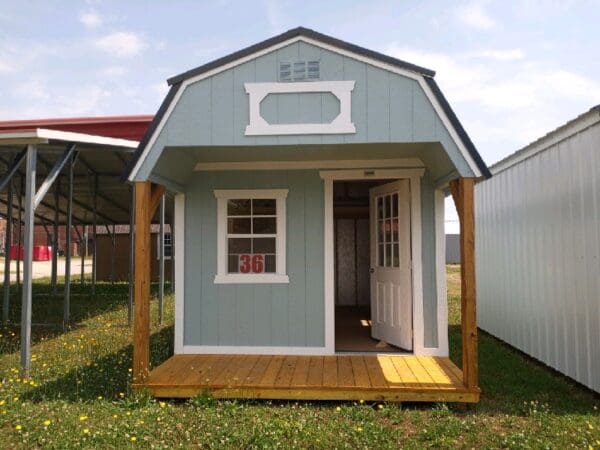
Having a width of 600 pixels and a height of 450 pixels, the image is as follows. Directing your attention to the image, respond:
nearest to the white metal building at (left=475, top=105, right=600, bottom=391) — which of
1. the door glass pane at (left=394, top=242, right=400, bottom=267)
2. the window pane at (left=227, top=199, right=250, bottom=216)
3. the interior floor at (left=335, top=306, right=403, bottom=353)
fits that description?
the door glass pane at (left=394, top=242, right=400, bottom=267)

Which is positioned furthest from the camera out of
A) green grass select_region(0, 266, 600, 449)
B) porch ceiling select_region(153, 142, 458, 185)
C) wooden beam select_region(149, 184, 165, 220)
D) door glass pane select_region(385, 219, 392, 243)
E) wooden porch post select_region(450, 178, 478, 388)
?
door glass pane select_region(385, 219, 392, 243)

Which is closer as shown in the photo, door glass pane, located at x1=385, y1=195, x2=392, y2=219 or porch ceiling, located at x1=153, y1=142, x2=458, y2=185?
porch ceiling, located at x1=153, y1=142, x2=458, y2=185

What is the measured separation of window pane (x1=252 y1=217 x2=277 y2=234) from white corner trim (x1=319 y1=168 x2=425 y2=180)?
85 cm

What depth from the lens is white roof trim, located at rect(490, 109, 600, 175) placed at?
15.9 ft

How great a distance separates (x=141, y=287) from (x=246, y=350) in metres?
1.78

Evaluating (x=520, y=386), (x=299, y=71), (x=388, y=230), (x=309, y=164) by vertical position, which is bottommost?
(x=520, y=386)

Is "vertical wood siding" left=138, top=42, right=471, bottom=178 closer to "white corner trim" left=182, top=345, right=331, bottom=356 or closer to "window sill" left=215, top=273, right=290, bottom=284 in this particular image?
"window sill" left=215, top=273, right=290, bottom=284

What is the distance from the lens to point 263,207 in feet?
20.0

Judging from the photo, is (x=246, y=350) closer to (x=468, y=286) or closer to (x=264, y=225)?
(x=264, y=225)

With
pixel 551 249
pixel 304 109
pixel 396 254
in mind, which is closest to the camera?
pixel 304 109

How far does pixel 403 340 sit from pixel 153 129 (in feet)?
12.5

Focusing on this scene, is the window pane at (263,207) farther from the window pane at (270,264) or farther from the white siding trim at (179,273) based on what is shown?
the white siding trim at (179,273)

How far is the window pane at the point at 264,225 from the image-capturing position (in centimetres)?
608

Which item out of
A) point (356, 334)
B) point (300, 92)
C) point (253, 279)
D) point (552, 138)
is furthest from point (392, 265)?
point (300, 92)
